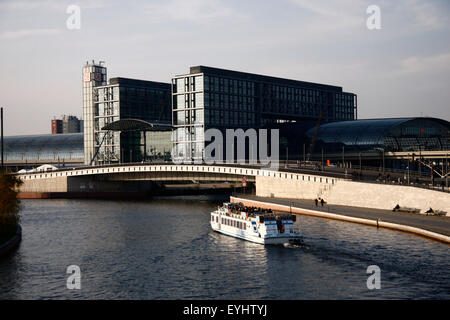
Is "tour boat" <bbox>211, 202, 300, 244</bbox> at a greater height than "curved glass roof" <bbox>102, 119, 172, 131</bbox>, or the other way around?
"curved glass roof" <bbox>102, 119, 172, 131</bbox>

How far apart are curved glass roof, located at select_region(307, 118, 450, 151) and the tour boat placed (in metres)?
104

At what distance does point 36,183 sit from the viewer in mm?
163125

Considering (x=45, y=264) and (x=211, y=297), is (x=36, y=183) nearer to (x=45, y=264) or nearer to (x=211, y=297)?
(x=45, y=264)

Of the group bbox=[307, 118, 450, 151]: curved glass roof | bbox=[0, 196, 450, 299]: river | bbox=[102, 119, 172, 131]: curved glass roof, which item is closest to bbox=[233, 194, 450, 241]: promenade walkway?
bbox=[0, 196, 450, 299]: river

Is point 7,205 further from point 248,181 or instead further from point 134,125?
point 134,125

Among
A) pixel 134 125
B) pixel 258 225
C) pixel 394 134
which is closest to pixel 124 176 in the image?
pixel 134 125

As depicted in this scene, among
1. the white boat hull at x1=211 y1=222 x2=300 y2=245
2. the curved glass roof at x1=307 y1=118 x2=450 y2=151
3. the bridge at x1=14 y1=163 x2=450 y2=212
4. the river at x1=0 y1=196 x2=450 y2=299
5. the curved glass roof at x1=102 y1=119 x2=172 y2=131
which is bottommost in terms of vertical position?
the river at x1=0 y1=196 x2=450 y2=299

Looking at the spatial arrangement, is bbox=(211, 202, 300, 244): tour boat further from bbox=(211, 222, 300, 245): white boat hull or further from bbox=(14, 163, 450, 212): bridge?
bbox=(14, 163, 450, 212): bridge

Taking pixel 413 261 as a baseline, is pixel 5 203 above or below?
above

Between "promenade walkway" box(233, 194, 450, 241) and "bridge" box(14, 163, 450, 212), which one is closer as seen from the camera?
"promenade walkway" box(233, 194, 450, 241)

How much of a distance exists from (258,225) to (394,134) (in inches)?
4494

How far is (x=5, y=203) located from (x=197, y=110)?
126065mm

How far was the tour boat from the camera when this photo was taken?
220ft
